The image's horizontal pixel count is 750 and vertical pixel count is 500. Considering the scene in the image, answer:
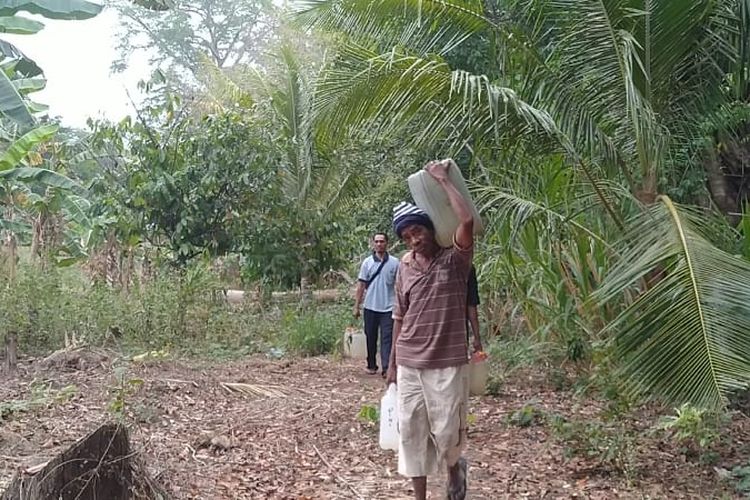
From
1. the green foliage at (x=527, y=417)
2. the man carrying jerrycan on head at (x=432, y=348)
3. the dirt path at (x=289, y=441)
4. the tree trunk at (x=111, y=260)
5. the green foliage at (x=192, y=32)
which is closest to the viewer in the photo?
the man carrying jerrycan on head at (x=432, y=348)

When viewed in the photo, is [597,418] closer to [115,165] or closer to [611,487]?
[611,487]

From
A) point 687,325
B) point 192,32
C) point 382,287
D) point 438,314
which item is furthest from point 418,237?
point 192,32

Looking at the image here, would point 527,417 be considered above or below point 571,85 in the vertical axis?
below

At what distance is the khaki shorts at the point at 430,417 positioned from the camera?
369cm

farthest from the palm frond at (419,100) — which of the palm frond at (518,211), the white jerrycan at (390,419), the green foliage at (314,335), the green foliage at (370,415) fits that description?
the green foliage at (314,335)

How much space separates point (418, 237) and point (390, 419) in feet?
3.56

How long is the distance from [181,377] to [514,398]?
3236 mm

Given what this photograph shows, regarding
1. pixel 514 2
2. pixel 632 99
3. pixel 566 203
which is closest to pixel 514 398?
pixel 566 203

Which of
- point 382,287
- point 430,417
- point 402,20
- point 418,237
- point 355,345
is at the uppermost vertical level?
point 402,20

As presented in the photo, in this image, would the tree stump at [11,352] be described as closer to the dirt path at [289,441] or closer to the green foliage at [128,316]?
the green foliage at [128,316]

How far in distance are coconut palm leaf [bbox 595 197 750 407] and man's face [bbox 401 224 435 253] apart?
100 centimetres

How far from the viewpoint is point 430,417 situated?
3.75 m

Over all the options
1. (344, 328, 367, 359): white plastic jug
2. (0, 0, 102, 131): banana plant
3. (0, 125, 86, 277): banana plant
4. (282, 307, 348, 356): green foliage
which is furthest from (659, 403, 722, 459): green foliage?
(0, 0, 102, 131): banana plant

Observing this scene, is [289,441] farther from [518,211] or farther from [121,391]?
[518,211]
